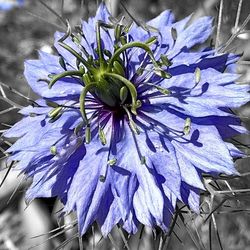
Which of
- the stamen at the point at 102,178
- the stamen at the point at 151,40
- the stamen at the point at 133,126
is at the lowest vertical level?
the stamen at the point at 102,178

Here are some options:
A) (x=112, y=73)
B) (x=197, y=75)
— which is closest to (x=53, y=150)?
(x=112, y=73)

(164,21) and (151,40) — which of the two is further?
(164,21)

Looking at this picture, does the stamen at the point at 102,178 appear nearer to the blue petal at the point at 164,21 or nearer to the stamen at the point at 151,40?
the stamen at the point at 151,40

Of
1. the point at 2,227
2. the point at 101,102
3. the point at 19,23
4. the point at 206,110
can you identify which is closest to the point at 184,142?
the point at 206,110

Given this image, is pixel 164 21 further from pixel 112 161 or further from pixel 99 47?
pixel 112 161

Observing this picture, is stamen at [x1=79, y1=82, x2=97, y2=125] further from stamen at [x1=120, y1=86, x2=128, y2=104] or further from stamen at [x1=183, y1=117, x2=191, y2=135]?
stamen at [x1=183, y1=117, x2=191, y2=135]

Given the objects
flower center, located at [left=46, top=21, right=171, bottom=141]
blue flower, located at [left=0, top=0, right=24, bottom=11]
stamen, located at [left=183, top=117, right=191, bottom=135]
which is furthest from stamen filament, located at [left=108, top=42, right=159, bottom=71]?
blue flower, located at [left=0, top=0, right=24, bottom=11]

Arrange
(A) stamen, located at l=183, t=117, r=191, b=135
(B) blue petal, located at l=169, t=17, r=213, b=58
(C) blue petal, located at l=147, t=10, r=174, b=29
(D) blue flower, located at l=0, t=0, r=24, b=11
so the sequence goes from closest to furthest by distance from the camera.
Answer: (A) stamen, located at l=183, t=117, r=191, b=135 → (B) blue petal, located at l=169, t=17, r=213, b=58 → (C) blue petal, located at l=147, t=10, r=174, b=29 → (D) blue flower, located at l=0, t=0, r=24, b=11

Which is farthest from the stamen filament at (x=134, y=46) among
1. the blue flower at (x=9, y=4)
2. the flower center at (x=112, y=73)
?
the blue flower at (x=9, y=4)

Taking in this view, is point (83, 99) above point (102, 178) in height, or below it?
above
